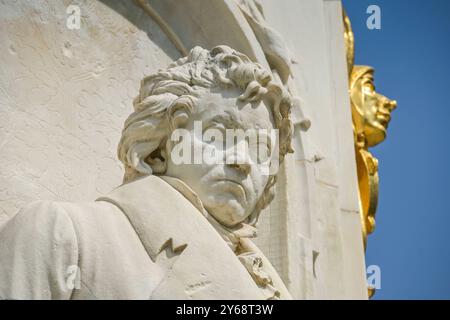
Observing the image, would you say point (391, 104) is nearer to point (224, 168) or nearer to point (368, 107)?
point (368, 107)

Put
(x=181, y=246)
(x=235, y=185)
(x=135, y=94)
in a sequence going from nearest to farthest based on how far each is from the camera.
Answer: (x=181, y=246) → (x=235, y=185) → (x=135, y=94)

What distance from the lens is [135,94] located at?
320 cm

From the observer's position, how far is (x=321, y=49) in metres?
3.88

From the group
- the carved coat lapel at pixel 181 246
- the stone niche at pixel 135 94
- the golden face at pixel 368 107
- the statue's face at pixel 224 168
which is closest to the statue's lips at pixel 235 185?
the statue's face at pixel 224 168

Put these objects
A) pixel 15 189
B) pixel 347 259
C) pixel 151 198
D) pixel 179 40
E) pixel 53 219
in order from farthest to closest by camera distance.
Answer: pixel 347 259 → pixel 179 40 → pixel 15 189 → pixel 151 198 → pixel 53 219

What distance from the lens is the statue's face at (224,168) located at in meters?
2.08

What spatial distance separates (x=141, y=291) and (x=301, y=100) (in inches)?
69.1

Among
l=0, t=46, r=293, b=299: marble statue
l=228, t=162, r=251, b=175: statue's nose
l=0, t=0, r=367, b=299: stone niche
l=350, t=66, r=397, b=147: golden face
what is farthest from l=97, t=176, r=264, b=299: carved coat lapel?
l=350, t=66, r=397, b=147: golden face

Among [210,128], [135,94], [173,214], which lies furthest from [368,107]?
[173,214]

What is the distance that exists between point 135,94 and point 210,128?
44.1 inches

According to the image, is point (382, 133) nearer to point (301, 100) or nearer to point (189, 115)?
point (301, 100)
